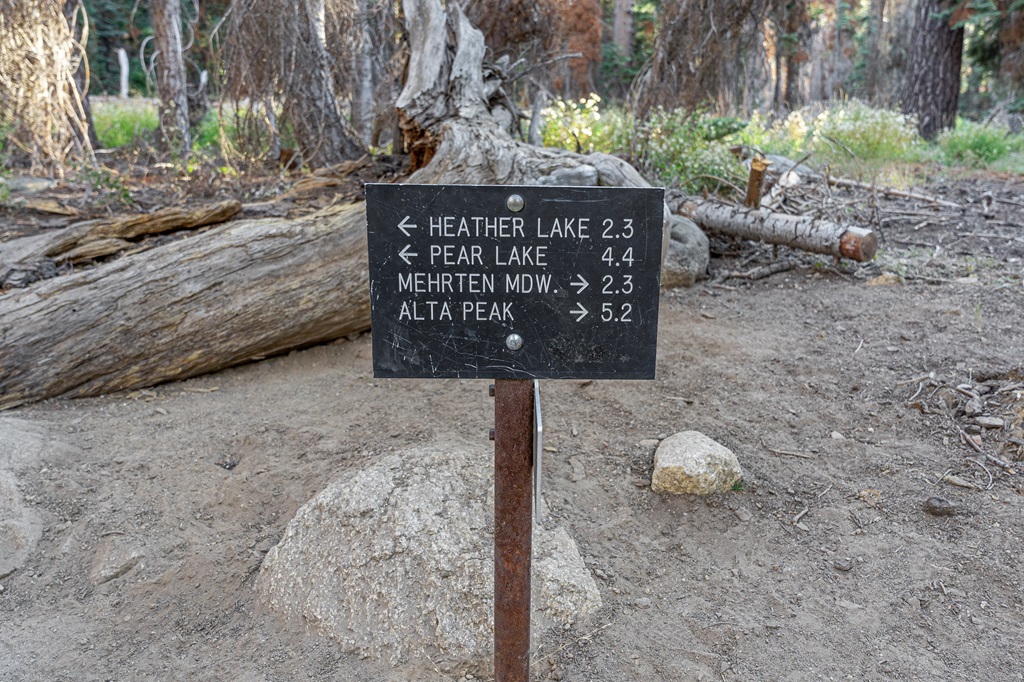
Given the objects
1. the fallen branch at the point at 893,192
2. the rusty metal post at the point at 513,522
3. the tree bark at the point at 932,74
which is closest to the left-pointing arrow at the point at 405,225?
the rusty metal post at the point at 513,522

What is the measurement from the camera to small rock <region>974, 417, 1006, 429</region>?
3590 mm

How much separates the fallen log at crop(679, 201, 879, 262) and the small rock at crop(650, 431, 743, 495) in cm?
294

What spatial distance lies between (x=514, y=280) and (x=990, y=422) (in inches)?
109

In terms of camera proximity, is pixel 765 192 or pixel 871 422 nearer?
pixel 871 422

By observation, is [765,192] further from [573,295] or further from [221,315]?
[573,295]

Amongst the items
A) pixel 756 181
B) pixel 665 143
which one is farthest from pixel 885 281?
pixel 665 143

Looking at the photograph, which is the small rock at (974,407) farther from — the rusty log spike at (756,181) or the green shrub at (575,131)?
the green shrub at (575,131)

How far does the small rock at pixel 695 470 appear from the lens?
329cm

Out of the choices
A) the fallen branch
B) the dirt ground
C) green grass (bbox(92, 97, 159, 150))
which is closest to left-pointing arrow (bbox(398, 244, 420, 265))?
the dirt ground

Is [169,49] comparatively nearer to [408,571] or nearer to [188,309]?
[188,309]

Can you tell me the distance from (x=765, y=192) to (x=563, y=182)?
2.95 m

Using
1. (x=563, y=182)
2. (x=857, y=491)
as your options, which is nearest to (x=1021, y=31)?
(x=563, y=182)

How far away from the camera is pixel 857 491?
10.9 feet

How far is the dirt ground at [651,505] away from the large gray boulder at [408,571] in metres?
0.08
